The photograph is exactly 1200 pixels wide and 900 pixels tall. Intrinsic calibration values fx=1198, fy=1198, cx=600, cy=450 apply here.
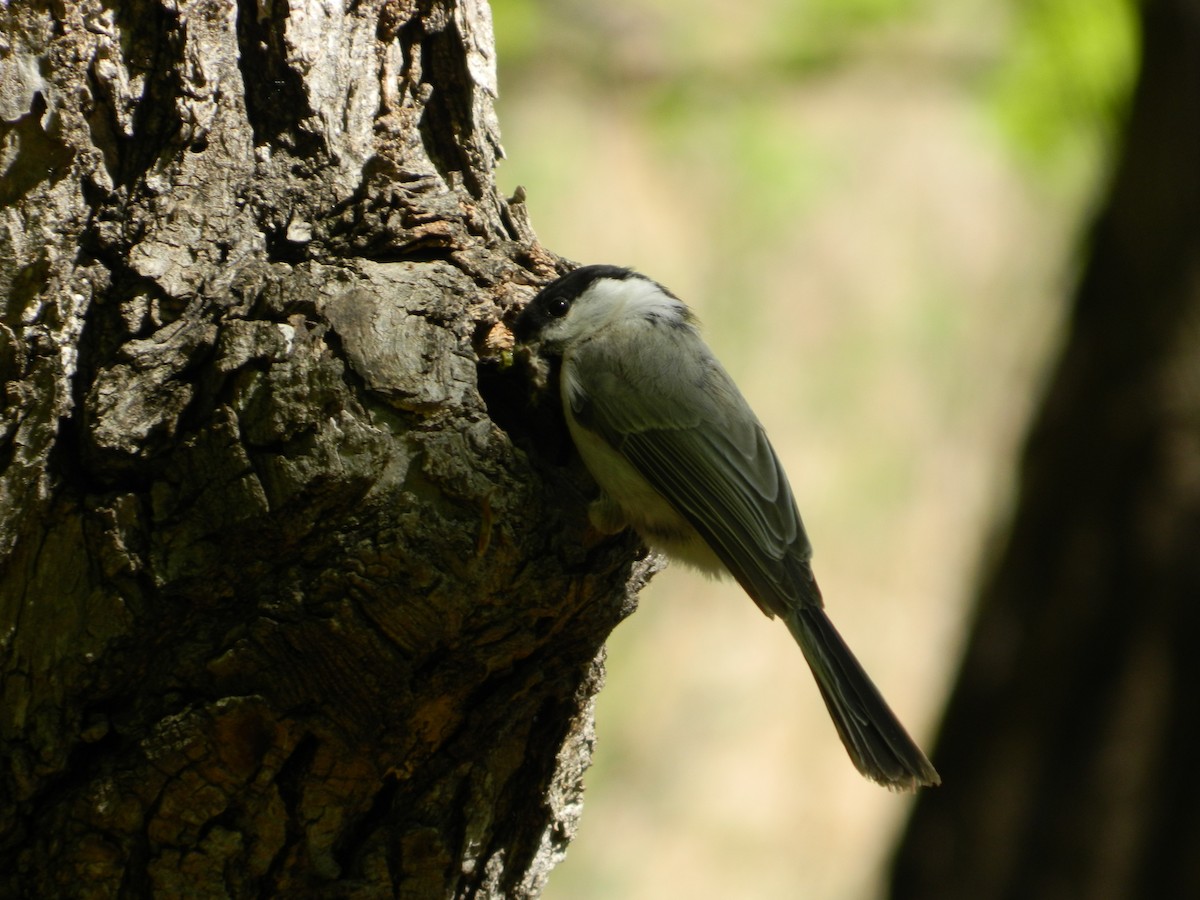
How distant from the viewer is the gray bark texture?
178 centimetres

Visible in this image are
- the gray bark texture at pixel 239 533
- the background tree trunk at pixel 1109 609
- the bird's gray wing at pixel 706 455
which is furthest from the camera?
the background tree trunk at pixel 1109 609

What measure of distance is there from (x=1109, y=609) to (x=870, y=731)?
1.36 m

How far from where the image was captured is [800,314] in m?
6.66

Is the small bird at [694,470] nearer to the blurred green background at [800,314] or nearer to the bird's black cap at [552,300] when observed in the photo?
the bird's black cap at [552,300]

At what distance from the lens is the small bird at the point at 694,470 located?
230cm

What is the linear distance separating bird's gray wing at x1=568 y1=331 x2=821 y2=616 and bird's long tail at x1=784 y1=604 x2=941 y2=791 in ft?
0.61

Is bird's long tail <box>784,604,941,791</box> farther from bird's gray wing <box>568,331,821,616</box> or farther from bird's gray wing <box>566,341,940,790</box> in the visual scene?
bird's gray wing <box>568,331,821,616</box>

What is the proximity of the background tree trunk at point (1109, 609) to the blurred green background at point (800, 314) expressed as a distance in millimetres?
2728

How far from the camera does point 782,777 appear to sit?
22.0 ft

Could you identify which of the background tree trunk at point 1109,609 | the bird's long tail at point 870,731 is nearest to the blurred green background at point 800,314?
the background tree trunk at point 1109,609

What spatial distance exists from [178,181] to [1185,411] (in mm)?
2664

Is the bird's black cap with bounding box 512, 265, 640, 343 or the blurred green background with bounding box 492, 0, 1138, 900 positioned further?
the blurred green background with bounding box 492, 0, 1138, 900

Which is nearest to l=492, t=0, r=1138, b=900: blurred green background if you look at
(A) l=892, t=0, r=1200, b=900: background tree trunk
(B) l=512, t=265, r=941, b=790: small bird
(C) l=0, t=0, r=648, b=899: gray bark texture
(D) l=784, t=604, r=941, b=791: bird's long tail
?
(A) l=892, t=0, r=1200, b=900: background tree trunk

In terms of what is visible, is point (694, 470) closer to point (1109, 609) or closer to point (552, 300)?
point (552, 300)
